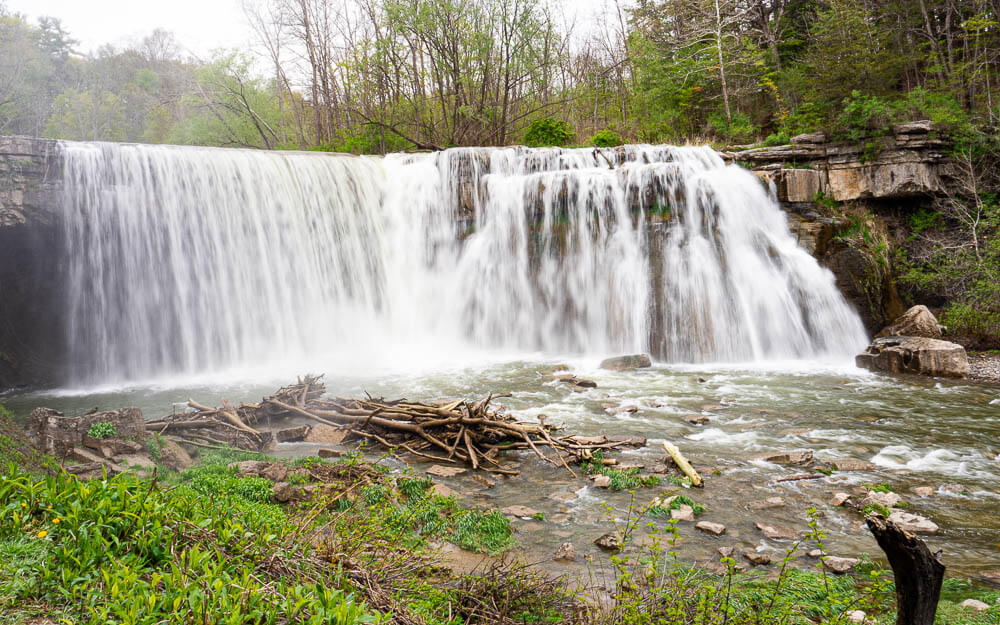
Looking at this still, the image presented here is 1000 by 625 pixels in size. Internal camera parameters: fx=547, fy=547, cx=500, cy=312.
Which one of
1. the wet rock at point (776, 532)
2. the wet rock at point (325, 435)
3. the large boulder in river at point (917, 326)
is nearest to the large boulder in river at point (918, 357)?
the large boulder in river at point (917, 326)

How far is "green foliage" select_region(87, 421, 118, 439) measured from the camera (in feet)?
18.3

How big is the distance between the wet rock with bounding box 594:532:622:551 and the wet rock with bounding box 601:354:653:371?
313 inches

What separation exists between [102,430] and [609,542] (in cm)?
518

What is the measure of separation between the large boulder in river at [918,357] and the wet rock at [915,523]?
25.4 feet

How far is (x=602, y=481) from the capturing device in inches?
213

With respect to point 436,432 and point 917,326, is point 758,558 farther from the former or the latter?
point 917,326

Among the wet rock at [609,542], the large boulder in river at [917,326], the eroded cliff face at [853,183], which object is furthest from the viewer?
the eroded cliff face at [853,183]

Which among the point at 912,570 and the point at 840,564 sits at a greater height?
the point at 912,570

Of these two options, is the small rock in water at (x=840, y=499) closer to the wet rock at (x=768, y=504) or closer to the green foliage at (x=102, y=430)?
the wet rock at (x=768, y=504)

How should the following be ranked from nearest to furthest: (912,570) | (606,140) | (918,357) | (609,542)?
(912,570) < (609,542) < (918,357) < (606,140)

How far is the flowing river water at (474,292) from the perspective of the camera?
31.8ft

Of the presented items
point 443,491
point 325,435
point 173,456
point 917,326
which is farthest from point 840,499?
point 917,326

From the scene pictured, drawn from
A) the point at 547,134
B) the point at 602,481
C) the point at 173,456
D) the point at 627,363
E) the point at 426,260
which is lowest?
the point at 602,481

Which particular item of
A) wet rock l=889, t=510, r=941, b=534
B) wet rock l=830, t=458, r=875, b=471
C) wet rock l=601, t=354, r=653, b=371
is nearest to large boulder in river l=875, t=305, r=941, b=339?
wet rock l=601, t=354, r=653, b=371
